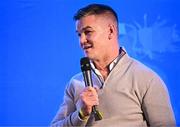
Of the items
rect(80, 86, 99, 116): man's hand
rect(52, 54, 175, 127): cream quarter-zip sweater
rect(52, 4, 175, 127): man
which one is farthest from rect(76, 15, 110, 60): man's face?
rect(80, 86, 99, 116): man's hand

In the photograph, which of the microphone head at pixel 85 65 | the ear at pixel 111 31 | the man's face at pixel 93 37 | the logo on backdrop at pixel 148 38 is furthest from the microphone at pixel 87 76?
the logo on backdrop at pixel 148 38

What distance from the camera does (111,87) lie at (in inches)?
52.5

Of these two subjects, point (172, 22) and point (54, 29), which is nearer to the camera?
point (172, 22)

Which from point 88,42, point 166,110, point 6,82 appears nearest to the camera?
point 166,110

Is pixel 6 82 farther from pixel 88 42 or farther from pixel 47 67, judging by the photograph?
pixel 88 42

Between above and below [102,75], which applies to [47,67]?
above

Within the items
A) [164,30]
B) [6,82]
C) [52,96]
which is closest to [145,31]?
[164,30]

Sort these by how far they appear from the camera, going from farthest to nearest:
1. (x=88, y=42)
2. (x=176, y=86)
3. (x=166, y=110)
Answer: (x=176, y=86), (x=88, y=42), (x=166, y=110)

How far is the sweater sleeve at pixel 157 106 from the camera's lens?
4.12ft

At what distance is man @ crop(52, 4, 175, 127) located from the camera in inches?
50.1

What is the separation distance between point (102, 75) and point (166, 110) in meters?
0.32

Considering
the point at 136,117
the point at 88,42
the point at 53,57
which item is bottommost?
the point at 136,117

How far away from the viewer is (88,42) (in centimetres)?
137

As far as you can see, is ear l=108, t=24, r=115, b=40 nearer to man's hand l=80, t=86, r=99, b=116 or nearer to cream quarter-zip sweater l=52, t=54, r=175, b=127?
cream quarter-zip sweater l=52, t=54, r=175, b=127
